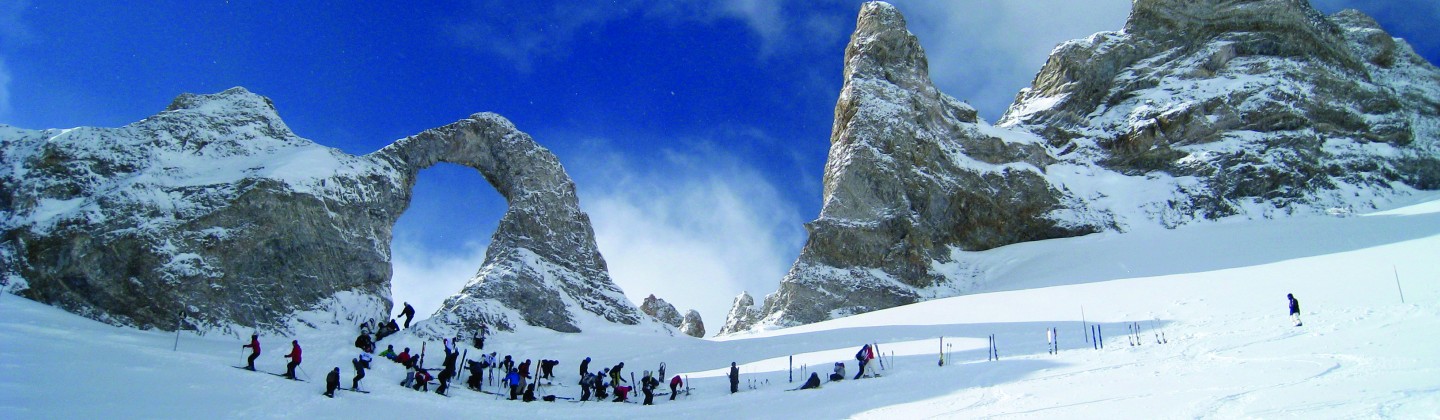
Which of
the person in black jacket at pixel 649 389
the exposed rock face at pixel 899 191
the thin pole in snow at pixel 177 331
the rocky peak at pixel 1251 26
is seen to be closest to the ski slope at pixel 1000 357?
the thin pole in snow at pixel 177 331

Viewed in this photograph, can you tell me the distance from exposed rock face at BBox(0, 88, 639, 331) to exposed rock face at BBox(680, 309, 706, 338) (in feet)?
59.2

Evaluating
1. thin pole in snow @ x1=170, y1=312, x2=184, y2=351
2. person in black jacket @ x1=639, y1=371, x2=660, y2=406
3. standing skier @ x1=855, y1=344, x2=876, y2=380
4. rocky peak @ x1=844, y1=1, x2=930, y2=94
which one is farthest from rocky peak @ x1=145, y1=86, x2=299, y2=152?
rocky peak @ x1=844, y1=1, x2=930, y2=94

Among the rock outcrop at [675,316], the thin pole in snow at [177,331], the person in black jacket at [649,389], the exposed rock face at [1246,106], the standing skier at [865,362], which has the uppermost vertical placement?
the exposed rock face at [1246,106]

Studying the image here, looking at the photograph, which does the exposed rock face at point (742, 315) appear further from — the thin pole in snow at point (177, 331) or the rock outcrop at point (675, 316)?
the thin pole in snow at point (177, 331)

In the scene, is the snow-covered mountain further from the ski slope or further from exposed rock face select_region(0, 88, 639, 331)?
exposed rock face select_region(0, 88, 639, 331)

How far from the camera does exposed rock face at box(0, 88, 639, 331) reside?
83.1 feet

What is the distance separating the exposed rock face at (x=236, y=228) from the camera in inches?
998

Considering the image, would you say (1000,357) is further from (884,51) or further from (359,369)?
(884,51)

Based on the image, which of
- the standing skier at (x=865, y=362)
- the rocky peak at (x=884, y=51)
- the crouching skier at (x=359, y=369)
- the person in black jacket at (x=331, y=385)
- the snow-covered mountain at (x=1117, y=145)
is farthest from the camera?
the rocky peak at (x=884, y=51)

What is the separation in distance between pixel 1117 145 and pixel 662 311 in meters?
32.7

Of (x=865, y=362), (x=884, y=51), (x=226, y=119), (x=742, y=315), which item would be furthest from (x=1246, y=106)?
(x=226, y=119)

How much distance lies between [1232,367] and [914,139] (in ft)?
125

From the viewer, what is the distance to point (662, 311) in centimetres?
5462

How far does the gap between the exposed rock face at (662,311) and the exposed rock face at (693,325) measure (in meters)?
0.42
